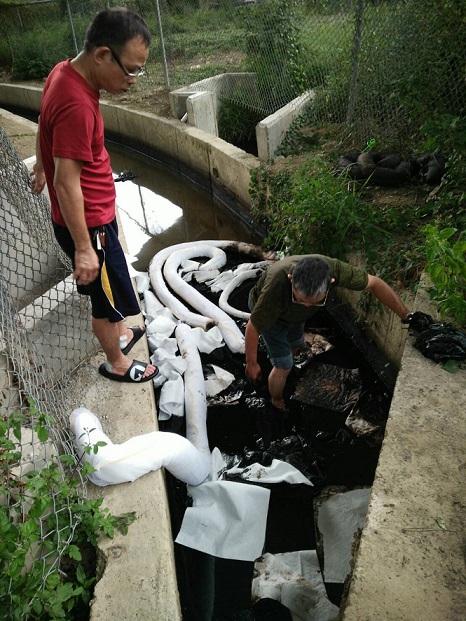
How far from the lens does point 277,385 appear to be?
385 centimetres

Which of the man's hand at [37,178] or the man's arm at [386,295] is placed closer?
the man's hand at [37,178]

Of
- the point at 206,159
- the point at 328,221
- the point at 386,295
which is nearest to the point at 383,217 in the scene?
the point at 328,221

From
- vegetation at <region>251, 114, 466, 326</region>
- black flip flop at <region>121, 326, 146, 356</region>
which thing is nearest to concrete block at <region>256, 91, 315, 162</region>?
vegetation at <region>251, 114, 466, 326</region>

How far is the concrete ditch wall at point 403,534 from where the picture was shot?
194 cm

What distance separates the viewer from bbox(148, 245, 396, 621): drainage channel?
2.79m

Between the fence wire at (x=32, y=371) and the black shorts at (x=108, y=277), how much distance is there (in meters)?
0.42

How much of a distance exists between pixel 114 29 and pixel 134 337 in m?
2.06

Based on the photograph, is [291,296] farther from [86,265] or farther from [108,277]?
[86,265]


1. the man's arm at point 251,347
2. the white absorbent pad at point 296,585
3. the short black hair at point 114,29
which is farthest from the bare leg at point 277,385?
the short black hair at point 114,29

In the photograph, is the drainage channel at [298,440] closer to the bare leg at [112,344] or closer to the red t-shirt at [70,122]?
the bare leg at [112,344]

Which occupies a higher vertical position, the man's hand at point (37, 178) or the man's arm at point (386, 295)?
the man's hand at point (37, 178)

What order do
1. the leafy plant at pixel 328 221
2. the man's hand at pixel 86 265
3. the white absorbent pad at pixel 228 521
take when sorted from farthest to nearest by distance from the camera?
the leafy plant at pixel 328 221 → the white absorbent pad at pixel 228 521 → the man's hand at pixel 86 265

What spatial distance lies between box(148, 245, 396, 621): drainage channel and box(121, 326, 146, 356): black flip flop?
1.97ft

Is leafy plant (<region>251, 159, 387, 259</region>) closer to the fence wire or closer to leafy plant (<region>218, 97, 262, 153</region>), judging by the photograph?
the fence wire
